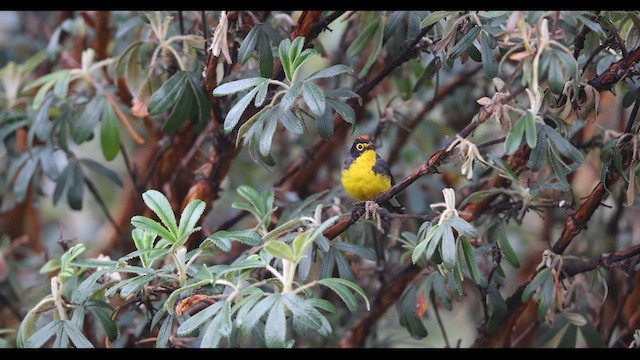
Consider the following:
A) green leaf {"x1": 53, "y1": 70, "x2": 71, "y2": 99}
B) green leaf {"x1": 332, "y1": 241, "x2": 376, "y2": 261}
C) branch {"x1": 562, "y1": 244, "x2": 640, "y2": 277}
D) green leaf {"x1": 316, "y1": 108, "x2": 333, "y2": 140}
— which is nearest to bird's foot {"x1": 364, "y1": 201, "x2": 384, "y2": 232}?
green leaf {"x1": 332, "y1": 241, "x2": 376, "y2": 261}

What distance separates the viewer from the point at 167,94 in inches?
79.0

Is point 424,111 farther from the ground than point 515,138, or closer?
closer

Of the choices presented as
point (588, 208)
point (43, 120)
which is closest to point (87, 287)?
point (43, 120)

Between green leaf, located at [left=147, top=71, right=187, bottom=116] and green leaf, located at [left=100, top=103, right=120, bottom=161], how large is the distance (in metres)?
0.35

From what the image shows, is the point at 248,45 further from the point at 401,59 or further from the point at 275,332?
the point at 275,332

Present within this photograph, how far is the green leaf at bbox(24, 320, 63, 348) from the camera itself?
1.66 metres

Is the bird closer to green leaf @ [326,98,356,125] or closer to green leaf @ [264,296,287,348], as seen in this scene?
green leaf @ [326,98,356,125]

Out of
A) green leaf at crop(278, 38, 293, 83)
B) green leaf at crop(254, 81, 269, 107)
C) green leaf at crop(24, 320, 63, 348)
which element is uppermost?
green leaf at crop(278, 38, 293, 83)

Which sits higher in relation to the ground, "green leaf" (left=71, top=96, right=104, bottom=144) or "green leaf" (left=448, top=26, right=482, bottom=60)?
"green leaf" (left=448, top=26, right=482, bottom=60)

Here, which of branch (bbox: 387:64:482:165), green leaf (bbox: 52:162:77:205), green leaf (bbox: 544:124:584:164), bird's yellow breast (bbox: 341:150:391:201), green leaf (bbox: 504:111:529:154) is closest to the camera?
green leaf (bbox: 504:111:529:154)

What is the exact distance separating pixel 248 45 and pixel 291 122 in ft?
1.09

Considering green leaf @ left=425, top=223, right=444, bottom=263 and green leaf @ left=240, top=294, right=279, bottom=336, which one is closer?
green leaf @ left=240, top=294, right=279, bottom=336

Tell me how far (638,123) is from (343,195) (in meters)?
1.01
